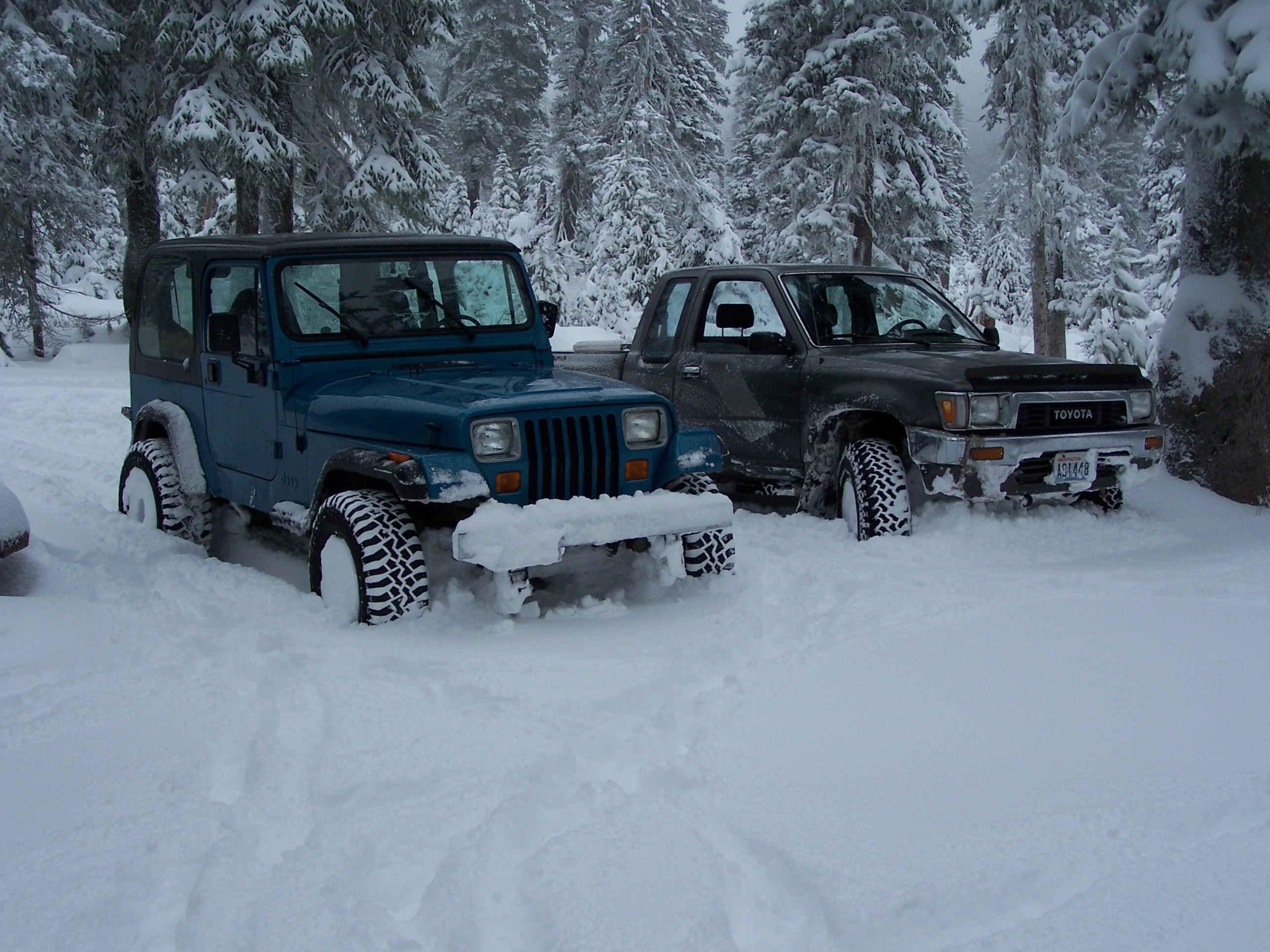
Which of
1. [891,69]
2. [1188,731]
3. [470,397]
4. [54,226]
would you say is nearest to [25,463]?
[470,397]

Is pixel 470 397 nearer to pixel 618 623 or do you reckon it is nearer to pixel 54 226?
pixel 618 623

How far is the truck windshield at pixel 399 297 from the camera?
5875 millimetres

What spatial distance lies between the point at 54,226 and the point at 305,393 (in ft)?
57.6

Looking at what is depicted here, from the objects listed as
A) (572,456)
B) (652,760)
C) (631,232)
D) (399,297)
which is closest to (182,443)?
(399,297)

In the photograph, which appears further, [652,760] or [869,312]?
[869,312]

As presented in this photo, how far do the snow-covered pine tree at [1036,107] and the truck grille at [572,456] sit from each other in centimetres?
1707

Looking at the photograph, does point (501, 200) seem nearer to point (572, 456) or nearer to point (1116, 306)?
point (1116, 306)

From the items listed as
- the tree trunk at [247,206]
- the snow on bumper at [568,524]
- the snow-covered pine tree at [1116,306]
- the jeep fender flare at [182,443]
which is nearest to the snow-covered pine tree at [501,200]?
the tree trunk at [247,206]

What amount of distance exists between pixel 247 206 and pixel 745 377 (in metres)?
13.5

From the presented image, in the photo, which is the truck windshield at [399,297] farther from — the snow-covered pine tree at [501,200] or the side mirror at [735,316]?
the snow-covered pine tree at [501,200]

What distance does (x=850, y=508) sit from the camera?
680 centimetres

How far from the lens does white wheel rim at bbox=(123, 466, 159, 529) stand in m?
6.86

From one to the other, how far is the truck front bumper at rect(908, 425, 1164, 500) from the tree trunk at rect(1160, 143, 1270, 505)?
3.09 feet

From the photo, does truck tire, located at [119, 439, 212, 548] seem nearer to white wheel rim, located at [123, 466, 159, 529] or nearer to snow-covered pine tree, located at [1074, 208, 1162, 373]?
white wheel rim, located at [123, 466, 159, 529]
